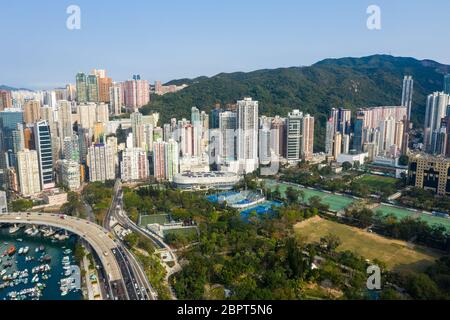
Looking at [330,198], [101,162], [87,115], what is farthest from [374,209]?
[87,115]

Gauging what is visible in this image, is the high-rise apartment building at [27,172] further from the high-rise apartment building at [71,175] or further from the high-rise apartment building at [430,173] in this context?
the high-rise apartment building at [430,173]

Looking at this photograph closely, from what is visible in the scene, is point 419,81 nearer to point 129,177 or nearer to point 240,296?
point 129,177

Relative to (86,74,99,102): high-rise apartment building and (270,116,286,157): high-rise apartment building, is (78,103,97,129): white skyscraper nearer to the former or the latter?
(86,74,99,102): high-rise apartment building

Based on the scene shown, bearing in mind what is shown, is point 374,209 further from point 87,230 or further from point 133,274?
point 87,230

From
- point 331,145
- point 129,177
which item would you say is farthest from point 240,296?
point 331,145

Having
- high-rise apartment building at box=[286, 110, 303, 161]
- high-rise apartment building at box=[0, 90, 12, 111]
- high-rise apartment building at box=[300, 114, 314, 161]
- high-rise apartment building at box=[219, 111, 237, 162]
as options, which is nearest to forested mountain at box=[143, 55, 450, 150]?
high-rise apartment building at box=[300, 114, 314, 161]

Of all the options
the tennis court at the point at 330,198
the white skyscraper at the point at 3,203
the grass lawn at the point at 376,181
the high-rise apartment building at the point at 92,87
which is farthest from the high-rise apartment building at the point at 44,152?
the grass lawn at the point at 376,181
